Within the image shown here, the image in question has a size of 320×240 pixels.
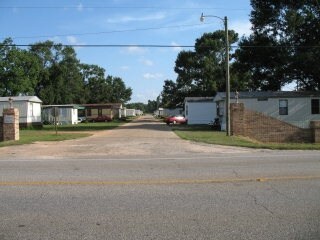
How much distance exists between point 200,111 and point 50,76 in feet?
128

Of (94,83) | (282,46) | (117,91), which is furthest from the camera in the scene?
(117,91)

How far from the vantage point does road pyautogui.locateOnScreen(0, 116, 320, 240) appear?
654cm

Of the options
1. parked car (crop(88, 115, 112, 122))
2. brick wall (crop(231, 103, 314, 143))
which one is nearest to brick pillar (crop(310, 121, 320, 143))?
brick wall (crop(231, 103, 314, 143))

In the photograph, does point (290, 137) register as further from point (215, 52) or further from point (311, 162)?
point (215, 52)

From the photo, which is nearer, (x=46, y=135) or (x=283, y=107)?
(x=46, y=135)

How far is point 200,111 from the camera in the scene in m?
55.0

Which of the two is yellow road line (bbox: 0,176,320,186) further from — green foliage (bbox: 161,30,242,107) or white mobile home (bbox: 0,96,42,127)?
green foliage (bbox: 161,30,242,107)

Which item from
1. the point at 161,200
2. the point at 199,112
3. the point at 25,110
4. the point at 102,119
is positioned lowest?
the point at 161,200

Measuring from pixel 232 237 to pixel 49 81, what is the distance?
268 ft

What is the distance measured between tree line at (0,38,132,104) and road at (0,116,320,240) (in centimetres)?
4642

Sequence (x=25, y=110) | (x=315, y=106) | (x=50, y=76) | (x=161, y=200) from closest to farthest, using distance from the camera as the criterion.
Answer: (x=161, y=200) → (x=315, y=106) → (x=25, y=110) → (x=50, y=76)

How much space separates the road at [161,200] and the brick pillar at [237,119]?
15655mm

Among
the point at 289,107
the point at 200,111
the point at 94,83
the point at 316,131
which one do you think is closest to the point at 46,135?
the point at 316,131

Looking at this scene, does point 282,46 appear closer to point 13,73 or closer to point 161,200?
point 161,200
